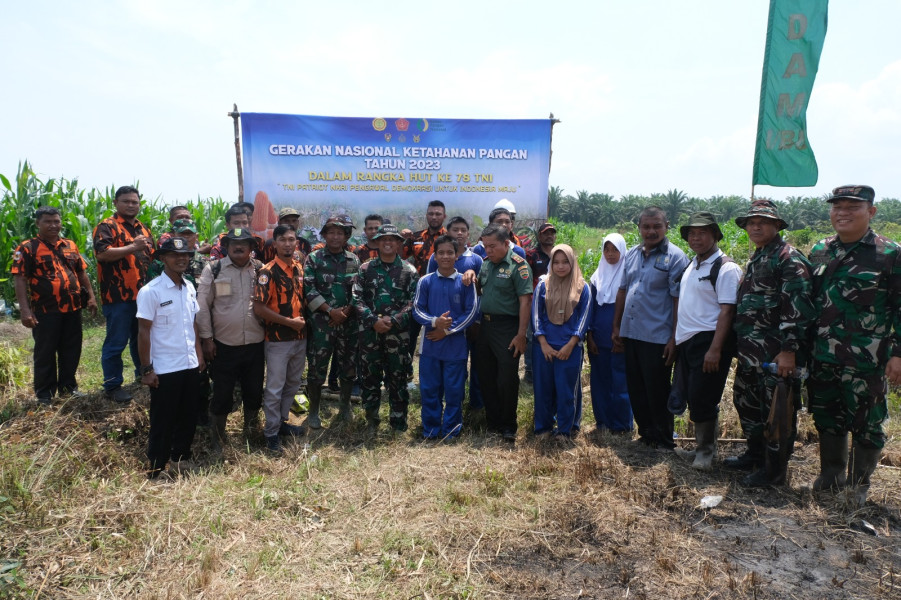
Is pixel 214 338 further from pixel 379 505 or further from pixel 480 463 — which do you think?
pixel 480 463

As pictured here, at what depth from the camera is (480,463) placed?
4379mm

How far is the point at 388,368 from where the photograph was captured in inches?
202

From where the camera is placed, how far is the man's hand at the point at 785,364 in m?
3.81

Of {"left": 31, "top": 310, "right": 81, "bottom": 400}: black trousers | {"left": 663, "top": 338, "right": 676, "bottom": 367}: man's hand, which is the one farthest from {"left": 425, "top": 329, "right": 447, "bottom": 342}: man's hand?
{"left": 31, "top": 310, "right": 81, "bottom": 400}: black trousers

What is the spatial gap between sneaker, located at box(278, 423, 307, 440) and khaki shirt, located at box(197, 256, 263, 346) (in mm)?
910

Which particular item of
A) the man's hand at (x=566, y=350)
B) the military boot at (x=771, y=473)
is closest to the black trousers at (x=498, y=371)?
the man's hand at (x=566, y=350)

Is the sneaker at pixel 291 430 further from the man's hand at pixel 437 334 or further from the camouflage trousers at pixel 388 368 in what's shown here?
the man's hand at pixel 437 334

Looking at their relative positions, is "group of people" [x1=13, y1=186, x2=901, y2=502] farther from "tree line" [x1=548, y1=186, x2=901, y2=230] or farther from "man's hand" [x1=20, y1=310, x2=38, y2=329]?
"tree line" [x1=548, y1=186, x2=901, y2=230]

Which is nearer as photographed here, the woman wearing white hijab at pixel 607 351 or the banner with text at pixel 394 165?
the woman wearing white hijab at pixel 607 351

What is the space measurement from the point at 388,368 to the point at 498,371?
97cm

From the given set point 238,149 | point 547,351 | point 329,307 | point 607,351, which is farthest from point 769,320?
point 238,149

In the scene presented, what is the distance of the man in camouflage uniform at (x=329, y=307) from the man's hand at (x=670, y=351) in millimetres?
2673

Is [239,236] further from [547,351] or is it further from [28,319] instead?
[547,351]

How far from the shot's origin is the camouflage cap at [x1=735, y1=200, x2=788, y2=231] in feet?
12.8
